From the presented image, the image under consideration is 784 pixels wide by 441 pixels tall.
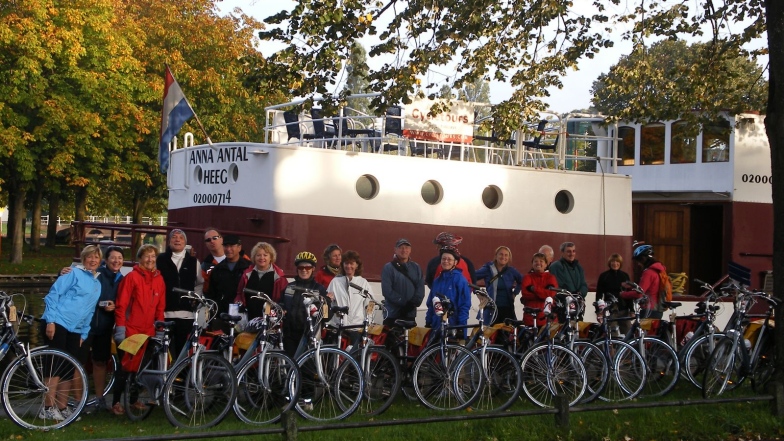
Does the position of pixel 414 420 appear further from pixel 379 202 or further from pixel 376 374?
pixel 379 202

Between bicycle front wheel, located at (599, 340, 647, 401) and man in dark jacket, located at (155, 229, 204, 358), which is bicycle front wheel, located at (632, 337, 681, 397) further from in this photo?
man in dark jacket, located at (155, 229, 204, 358)

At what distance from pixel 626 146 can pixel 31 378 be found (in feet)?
49.9

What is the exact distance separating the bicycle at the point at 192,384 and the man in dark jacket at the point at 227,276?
4.98 feet

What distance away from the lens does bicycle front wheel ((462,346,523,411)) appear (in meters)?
10.5

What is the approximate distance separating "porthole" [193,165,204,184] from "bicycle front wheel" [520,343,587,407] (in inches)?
313

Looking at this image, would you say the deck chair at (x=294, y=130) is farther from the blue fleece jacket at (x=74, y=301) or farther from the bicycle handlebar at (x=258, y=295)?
the blue fleece jacket at (x=74, y=301)

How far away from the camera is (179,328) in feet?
37.3

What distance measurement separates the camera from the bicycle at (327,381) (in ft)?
33.0

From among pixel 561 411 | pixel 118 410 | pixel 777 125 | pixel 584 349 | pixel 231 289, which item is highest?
pixel 777 125

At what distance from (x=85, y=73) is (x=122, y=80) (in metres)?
1.49

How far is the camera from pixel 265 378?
987cm

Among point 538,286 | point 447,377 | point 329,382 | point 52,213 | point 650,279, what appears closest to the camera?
point 329,382

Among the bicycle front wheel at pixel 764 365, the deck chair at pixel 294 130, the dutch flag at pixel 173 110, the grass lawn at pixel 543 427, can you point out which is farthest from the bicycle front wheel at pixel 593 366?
the deck chair at pixel 294 130

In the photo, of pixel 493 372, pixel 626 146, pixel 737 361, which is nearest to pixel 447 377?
pixel 493 372
